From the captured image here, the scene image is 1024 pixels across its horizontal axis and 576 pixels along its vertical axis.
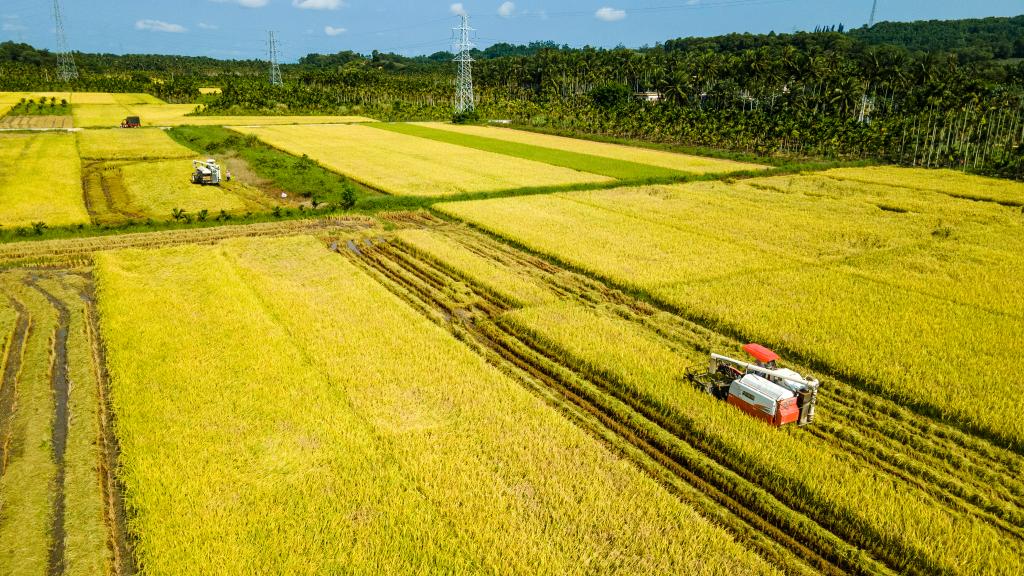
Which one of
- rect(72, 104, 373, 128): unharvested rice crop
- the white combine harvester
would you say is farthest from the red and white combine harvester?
rect(72, 104, 373, 128): unharvested rice crop

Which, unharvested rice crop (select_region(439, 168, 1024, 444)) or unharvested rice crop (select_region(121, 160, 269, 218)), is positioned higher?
unharvested rice crop (select_region(121, 160, 269, 218))

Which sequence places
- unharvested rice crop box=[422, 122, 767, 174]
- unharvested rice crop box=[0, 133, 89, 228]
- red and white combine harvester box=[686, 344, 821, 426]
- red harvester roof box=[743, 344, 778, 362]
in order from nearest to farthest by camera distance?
1. red and white combine harvester box=[686, 344, 821, 426]
2. red harvester roof box=[743, 344, 778, 362]
3. unharvested rice crop box=[0, 133, 89, 228]
4. unharvested rice crop box=[422, 122, 767, 174]

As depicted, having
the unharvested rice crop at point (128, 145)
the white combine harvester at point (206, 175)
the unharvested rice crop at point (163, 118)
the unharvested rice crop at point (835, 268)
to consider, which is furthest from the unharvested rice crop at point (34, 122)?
the unharvested rice crop at point (835, 268)

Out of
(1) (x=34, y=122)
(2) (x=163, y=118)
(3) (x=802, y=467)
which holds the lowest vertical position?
(3) (x=802, y=467)

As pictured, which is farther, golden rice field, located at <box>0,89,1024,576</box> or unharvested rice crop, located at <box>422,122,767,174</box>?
unharvested rice crop, located at <box>422,122,767,174</box>

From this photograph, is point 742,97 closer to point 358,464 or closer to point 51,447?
point 358,464

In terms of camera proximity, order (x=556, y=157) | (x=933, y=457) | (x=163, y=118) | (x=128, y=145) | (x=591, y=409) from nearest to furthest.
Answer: (x=933, y=457), (x=591, y=409), (x=128, y=145), (x=556, y=157), (x=163, y=118)

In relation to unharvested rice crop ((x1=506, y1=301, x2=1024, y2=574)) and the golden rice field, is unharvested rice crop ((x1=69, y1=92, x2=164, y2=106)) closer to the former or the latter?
the golden rice field

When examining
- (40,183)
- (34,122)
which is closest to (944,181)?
(40,183)
